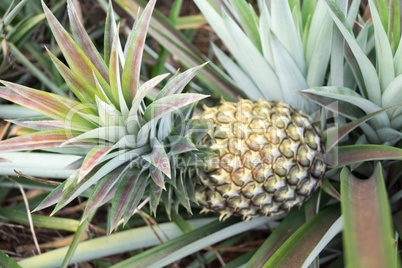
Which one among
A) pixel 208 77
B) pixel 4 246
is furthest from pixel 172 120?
pixel 4 246

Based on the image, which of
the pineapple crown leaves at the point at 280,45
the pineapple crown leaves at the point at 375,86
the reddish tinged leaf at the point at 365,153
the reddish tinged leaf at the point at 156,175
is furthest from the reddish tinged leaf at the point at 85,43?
the reddish tinged leaf at the point at 365,153

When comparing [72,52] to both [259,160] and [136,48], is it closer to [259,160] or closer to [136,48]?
[136,48]

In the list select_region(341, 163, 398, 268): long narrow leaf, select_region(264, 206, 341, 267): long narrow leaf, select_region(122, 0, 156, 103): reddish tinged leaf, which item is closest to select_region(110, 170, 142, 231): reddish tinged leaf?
select_region(122, 0, 156, 103): reddish tinged leaf

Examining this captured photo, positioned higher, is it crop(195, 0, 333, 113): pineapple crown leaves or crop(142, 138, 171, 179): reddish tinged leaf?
crop(195, 0, 333, 113): pineapple crown leaves

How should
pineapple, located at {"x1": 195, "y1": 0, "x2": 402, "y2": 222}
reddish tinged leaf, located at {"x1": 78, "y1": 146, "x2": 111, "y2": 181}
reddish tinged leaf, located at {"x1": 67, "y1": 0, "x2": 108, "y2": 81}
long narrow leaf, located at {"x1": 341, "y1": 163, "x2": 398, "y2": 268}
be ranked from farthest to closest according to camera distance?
pineapple, located at {"x1": 195, "y1": 0, "x2": 402, "y2": 222} → reddish tinged leaf, located at {"x1": 67, "y1": 0, "x2": 108, "y2": 81} → reddish tinged leaf, located at {"x1": 78, "y1": 146, "x2": 111, "y2": 181} → long narrow leaf, located at {"x1": 341, "y1": 163, "x2": 398, "y2": 268}

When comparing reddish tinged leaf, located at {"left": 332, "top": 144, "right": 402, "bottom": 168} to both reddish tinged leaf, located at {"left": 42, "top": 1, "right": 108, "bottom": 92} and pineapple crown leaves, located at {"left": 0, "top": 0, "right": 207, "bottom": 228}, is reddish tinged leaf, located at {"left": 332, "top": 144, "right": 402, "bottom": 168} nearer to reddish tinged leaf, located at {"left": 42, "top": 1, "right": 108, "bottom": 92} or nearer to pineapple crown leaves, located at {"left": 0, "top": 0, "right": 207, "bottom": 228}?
pineapple crown leaves, located at {"left": 0, "top": 0, "right": 207, "bottom": 228}

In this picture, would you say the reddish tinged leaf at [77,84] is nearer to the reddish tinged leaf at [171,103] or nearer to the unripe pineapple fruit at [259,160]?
→ the reddish tinged leaf at [171,103]
